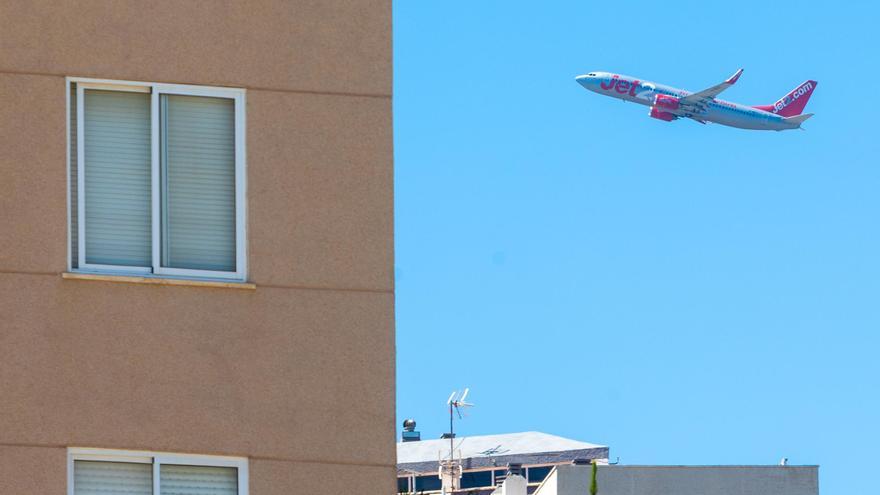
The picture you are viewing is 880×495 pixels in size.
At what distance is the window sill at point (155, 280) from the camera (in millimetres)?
9984

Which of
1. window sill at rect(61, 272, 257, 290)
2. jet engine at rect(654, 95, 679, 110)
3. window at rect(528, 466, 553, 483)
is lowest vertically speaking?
window at rect(528, 466, 553, 483)

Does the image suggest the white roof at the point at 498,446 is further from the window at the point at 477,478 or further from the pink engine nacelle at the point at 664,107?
the pink engine nacelle at the point at 664,107

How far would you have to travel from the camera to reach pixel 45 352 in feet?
32.5

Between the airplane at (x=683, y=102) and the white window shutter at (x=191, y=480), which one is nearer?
the white window shutter at (x=191, y=480)

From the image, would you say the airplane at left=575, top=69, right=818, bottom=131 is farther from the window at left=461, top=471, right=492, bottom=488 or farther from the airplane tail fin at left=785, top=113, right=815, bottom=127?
the window at left=461, top=471, right=492, bottom=488

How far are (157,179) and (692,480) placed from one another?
2443cm

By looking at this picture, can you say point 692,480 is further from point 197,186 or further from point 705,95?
point 705,95

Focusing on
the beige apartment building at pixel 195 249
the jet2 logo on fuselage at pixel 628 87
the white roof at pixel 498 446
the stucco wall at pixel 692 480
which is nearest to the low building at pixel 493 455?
the white roof at pixel 498 446

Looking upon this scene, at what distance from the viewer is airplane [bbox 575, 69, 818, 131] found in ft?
442

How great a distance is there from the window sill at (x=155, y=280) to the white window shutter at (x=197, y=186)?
136 mm

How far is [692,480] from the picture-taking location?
33.4 m

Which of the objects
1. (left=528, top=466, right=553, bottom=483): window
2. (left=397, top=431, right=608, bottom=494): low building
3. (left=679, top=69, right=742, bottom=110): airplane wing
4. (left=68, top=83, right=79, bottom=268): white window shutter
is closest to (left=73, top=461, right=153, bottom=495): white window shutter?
(left=68, top=83, right=79, bottom=268): white window shutter

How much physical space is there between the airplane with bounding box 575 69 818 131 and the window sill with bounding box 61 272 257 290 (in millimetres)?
123496

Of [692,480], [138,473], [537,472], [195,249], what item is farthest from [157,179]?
[537,472]
